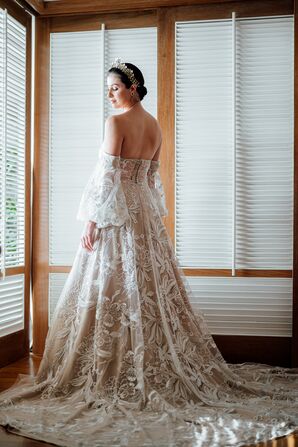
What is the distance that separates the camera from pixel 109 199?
2965 millimetres

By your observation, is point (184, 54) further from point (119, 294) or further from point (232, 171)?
point (119, 294)

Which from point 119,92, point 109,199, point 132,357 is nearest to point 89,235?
point 109,199

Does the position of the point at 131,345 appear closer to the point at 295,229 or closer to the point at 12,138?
the point at 295,229

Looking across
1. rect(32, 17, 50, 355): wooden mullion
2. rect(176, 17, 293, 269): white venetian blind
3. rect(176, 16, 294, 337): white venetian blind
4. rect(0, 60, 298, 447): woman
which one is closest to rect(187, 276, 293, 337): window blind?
rect(176, 16, 294, 337): white venetian blind

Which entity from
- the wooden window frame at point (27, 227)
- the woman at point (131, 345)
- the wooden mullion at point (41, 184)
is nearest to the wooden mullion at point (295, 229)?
the woman at point (131, 345)

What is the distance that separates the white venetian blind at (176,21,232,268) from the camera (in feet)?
12.3

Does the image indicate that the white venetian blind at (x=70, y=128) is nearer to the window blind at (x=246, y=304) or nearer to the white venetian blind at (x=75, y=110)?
the white venetian blind at (x=75, y=110)

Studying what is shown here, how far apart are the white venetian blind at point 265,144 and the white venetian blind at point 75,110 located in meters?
0.70

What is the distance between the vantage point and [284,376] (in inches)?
130

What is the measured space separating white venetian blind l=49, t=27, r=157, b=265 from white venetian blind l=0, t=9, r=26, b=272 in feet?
0.69

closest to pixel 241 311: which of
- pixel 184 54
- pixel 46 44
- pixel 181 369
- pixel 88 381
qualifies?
pixel 181 369

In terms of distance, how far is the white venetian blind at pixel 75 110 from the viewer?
3898mm

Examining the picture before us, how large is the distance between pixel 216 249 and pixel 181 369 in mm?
1120

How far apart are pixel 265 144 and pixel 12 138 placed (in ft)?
5.40
